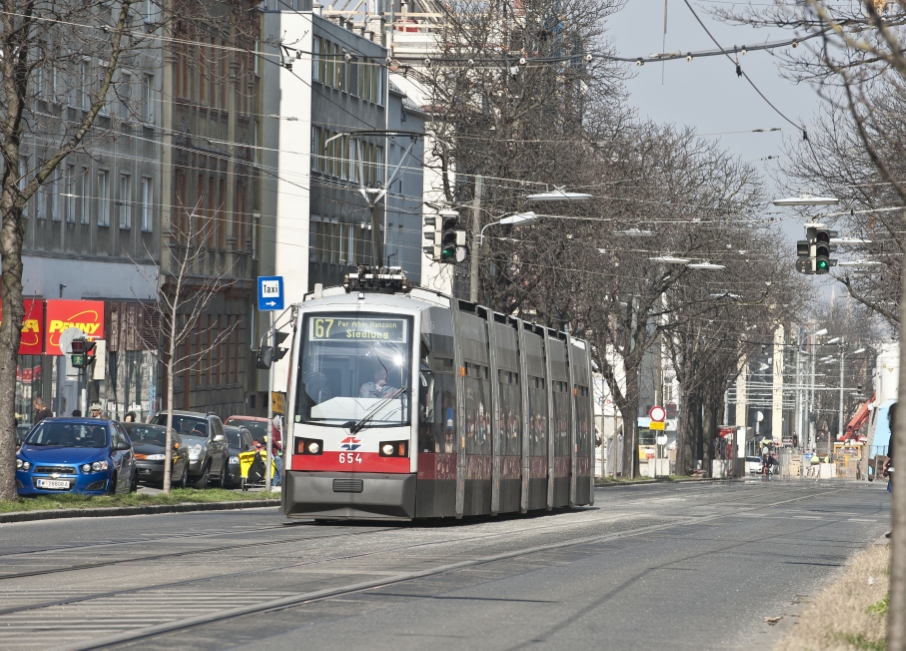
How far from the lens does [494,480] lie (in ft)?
86.8

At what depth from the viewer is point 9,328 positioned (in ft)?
86.9

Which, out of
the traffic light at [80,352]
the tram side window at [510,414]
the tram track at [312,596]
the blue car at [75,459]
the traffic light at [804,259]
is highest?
the traffic light at [804,259]

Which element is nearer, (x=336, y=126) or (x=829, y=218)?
(x=829, y=218)

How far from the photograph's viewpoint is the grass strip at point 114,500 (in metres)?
25.8

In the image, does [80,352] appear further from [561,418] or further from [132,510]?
[561,418]

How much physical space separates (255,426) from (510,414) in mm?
22800

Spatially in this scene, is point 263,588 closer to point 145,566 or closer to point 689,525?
point 145,566

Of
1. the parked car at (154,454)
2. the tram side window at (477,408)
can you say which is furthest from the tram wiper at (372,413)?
the parked car at (154,454)

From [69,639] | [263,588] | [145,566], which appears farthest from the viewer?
[145,566]

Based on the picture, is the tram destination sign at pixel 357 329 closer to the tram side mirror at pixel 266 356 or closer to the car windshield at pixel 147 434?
the tram side mirror at pixel 266 356

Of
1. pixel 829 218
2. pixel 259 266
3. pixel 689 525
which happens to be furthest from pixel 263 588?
pixel 259 266

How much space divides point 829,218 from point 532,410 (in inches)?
583

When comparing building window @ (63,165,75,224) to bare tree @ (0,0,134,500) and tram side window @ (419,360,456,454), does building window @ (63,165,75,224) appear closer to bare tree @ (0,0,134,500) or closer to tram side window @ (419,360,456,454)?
bare tree @ (0,0,134,500)

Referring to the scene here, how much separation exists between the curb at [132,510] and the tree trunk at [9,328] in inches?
41.2
